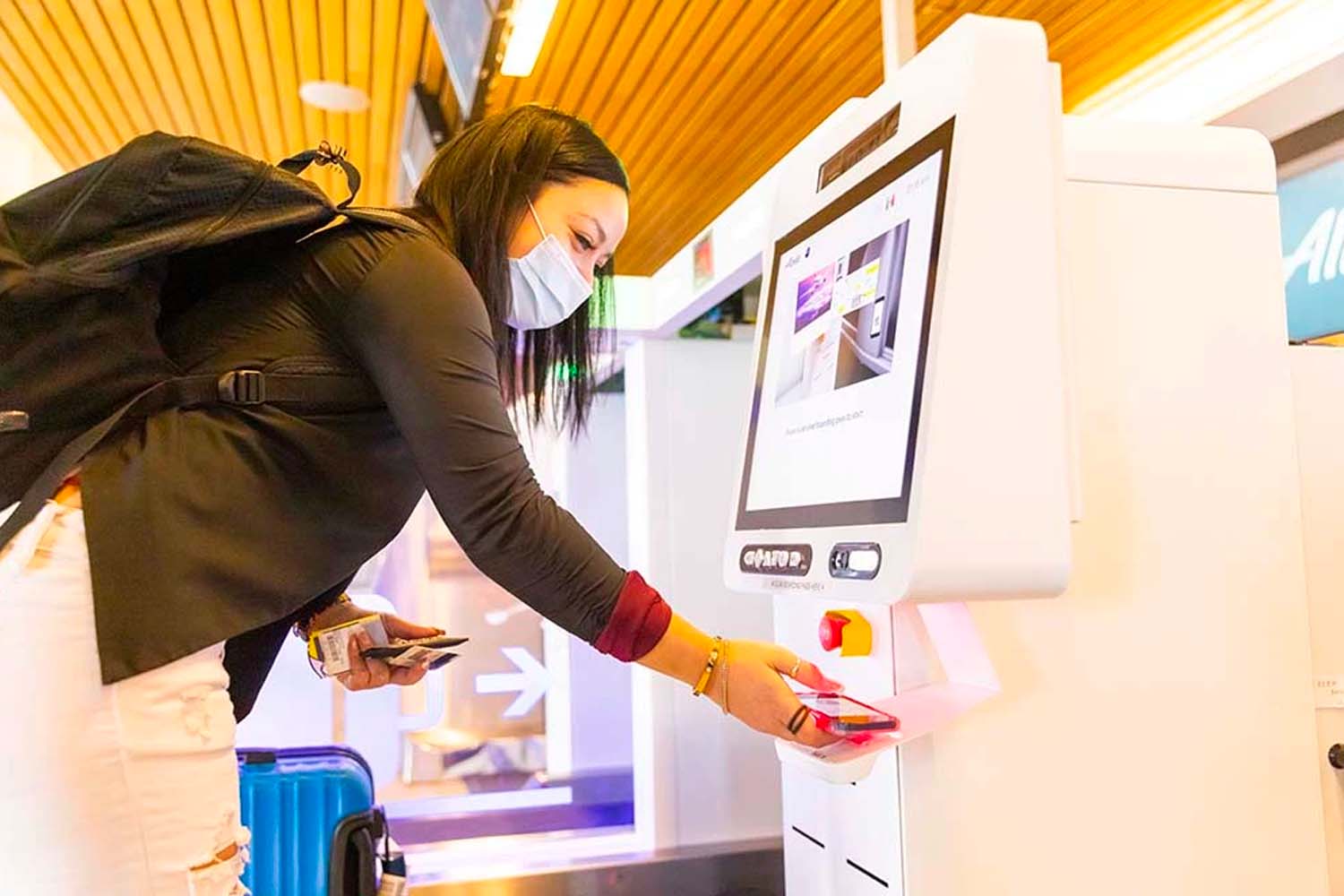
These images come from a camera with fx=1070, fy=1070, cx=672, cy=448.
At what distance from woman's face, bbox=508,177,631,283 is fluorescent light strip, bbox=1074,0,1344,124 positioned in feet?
3.33

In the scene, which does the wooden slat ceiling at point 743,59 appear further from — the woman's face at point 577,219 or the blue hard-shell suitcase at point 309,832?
the blue hard-shell suitcase at point 309,832

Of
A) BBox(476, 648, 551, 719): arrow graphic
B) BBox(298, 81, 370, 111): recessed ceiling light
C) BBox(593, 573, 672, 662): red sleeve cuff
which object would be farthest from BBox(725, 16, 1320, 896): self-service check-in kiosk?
BBox(298, 81, 370, 111): recessed ceiling light

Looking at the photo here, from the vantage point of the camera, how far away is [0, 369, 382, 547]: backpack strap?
862 millimetres

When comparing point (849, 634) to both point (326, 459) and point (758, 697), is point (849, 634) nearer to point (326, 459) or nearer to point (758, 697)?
point (758, 697)

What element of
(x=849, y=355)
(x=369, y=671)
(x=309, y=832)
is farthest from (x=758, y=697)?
(x=309, y=832)

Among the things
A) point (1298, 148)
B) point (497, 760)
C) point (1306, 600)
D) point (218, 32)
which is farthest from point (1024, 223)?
point (218, 32)

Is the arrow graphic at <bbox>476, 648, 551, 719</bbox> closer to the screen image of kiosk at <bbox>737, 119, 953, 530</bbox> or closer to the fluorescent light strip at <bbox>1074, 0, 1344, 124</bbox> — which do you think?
the screen image of kiosk at <bbox>737, 119, 953, 530</bbox>

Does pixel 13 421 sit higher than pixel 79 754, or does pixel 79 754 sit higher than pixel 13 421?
pixel 13 421

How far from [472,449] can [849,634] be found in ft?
1.75

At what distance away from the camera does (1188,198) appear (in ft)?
4.07

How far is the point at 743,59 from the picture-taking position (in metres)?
3.53

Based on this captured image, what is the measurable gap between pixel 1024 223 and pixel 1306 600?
636mm

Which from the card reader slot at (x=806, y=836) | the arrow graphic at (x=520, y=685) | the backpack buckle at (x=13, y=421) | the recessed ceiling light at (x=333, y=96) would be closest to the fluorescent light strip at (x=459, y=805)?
the arrow graphic at (x=520, y=685)

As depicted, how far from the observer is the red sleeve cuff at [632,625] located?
1054 mm
